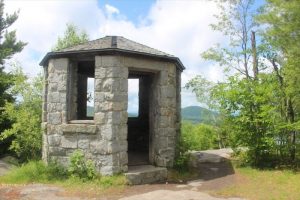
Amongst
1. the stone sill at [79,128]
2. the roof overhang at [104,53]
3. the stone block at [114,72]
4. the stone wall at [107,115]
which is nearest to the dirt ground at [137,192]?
the stone wall at [107,115]

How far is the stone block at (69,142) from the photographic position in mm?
8664

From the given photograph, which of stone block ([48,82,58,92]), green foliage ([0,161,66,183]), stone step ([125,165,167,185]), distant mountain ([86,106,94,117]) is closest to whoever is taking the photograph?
stone step ([125,165,167,185])

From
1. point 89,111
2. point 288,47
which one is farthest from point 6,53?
point 288,47

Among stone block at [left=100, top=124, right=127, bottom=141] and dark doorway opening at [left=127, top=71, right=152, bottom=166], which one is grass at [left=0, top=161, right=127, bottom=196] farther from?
dark doorway opening at [left=127, top=71, right=152, bottom=166]

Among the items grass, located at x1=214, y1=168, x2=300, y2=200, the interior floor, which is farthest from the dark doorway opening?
grass, located at x1=214, y1=168, x2=300, y2=200

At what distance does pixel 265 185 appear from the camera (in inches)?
323

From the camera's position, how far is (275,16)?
32.6 ft

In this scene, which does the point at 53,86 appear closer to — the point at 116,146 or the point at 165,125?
the point at 116,146

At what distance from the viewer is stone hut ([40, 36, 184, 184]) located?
330 inches

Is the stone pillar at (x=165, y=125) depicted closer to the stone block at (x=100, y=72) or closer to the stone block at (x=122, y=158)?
the stone block at (x=122, y=158)

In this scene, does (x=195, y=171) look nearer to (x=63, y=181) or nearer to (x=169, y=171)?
(x=169, y=171)

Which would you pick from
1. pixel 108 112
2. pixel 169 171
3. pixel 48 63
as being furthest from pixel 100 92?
pixel 169 171

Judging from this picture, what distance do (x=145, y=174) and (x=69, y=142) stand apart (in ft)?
6.84

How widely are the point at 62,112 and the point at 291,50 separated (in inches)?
256
